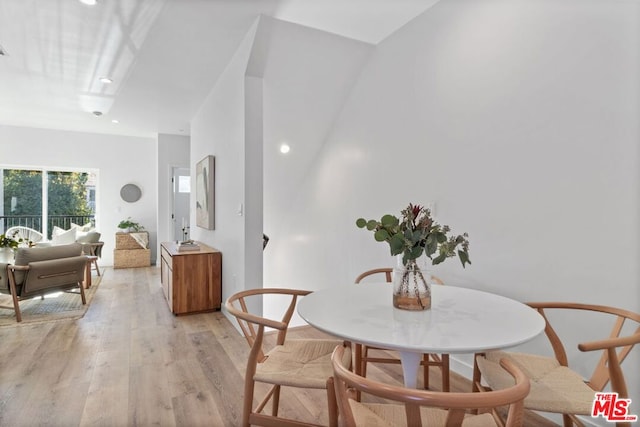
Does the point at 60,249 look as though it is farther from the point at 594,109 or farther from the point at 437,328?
the point at 594,109

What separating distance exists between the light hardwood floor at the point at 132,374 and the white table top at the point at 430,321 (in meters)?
0.81

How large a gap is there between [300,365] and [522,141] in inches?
68.4

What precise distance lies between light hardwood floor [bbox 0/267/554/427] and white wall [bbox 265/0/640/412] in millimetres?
884

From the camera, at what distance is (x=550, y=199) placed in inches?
73.8

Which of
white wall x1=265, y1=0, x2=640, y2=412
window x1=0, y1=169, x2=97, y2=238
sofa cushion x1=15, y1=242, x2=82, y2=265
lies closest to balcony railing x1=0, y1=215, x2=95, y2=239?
window x1=0, y1=169, x2=97, y2=238

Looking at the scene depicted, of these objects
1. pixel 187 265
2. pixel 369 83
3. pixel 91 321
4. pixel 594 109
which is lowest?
pixel 91 321

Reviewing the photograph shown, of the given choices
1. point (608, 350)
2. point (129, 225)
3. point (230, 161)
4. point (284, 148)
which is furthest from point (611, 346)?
point (129, 225)

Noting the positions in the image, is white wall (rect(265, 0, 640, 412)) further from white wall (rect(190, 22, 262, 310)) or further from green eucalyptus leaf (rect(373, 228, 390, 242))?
white wall (rect(190, 22, 262, 310))

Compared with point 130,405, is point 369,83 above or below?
above

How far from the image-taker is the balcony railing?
6488mm

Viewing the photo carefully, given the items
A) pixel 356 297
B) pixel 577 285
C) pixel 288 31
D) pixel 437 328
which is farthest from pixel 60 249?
pixel 577 285

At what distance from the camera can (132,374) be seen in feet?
7.91

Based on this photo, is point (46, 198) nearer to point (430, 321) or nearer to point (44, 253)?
point (44, 253)

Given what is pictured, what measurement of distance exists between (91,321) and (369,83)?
3.68 m
